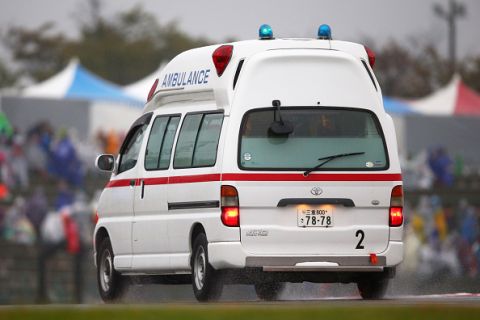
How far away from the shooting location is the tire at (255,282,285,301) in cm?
1617

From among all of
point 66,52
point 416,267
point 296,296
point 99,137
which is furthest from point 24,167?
point 66,52

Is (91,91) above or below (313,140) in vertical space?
below

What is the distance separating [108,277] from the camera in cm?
1641

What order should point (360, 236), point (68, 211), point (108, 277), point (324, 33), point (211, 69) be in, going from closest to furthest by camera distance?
1. point (360, 236)
2. point (211, 69)
3. point (324, 33)
4. point (108, 277)
5. point (68, 211)

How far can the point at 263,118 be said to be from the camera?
14.0 metres

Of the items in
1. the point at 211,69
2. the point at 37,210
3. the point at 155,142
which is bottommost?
the point at 37,210

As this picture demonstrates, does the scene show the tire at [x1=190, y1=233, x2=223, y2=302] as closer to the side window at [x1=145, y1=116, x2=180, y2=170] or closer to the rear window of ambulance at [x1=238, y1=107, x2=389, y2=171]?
the rear window of ambulance at [x1=238, y1=107, x2=389, y2=171]

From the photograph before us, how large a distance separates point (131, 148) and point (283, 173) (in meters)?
2.77

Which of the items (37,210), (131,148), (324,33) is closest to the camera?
(324,33)

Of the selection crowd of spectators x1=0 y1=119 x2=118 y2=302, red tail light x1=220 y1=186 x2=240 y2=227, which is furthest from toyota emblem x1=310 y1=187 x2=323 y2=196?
crowd of spectators x1=0 y1=119 x2=118 y2=302

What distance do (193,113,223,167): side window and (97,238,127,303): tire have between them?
2247mm

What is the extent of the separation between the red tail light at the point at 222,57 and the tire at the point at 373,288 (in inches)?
90.3

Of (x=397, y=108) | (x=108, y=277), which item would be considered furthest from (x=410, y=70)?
(x=108, y=277)

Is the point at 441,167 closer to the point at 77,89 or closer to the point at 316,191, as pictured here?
the point at 77,89
